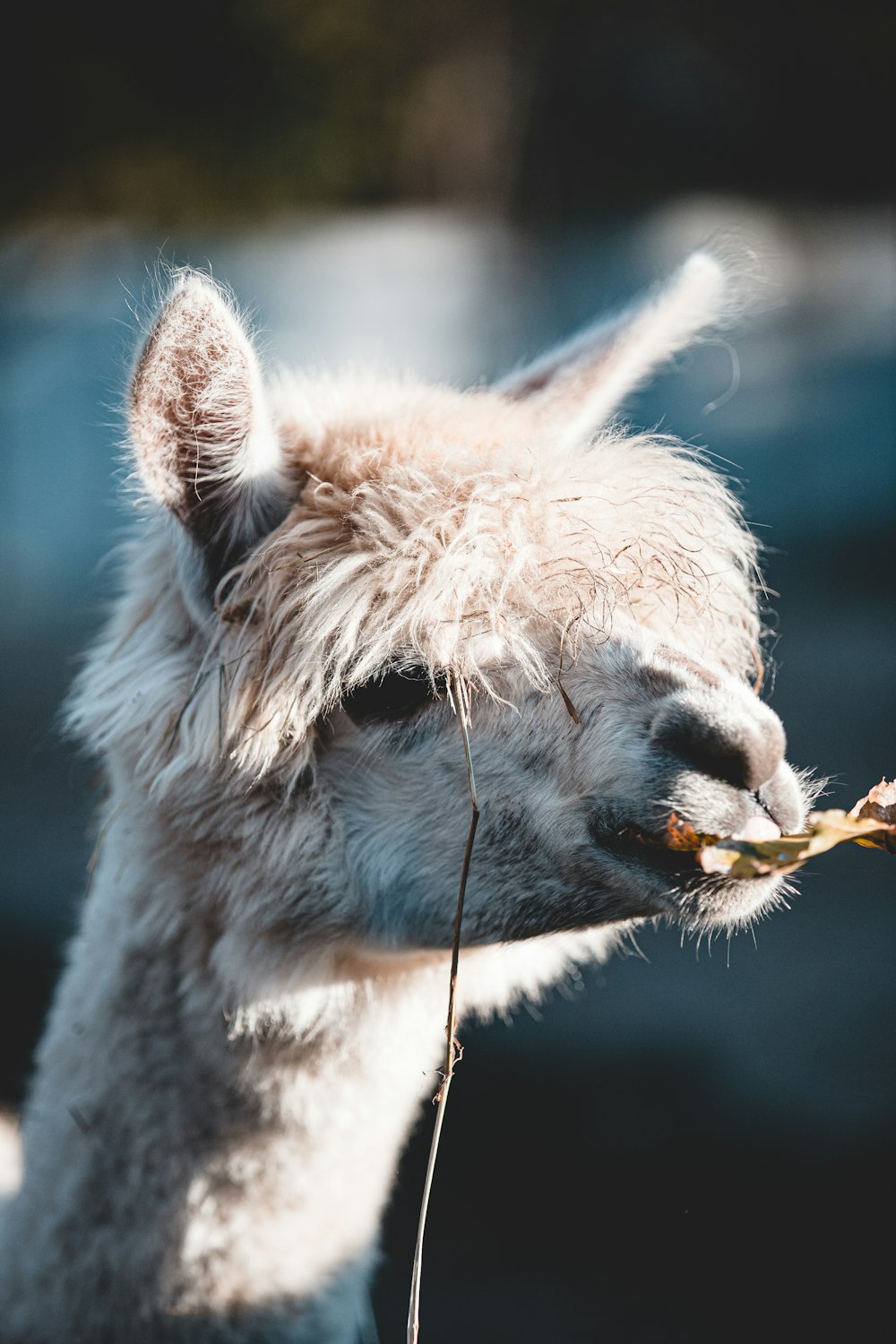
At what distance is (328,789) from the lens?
1.58 m

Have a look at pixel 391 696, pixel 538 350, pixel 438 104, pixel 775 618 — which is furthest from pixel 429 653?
pixel 438 104

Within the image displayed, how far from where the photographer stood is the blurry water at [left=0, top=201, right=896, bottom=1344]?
305 centimetres

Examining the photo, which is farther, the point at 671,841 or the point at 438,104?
the point at 438,104

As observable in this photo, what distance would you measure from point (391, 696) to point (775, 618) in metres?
6.15

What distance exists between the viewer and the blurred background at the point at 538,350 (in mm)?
2918

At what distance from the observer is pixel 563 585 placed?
144 cm

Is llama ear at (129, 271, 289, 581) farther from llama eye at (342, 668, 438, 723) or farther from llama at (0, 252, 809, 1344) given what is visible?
llama eye at (342, 668, 438, 723)

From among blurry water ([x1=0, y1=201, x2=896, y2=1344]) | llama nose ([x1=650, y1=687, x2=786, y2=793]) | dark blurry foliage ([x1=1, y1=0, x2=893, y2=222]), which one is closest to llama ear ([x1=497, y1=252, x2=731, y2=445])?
blurry water ([x1=0, y1=201, x2=896, y2=1344])

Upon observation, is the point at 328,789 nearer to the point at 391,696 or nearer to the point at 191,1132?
the point at 391,696

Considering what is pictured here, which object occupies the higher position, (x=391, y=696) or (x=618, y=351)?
(x=618, y=351)

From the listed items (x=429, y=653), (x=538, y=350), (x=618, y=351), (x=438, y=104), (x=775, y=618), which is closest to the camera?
(x=429, y=653)

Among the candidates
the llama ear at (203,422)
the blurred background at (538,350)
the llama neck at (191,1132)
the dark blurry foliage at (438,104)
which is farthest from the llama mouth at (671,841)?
the dark blurry foliage at (438,104)

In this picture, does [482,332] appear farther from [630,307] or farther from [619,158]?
[630,307]

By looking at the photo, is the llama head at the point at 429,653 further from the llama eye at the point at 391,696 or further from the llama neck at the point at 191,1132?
the llama neck at the point at 191,1132
